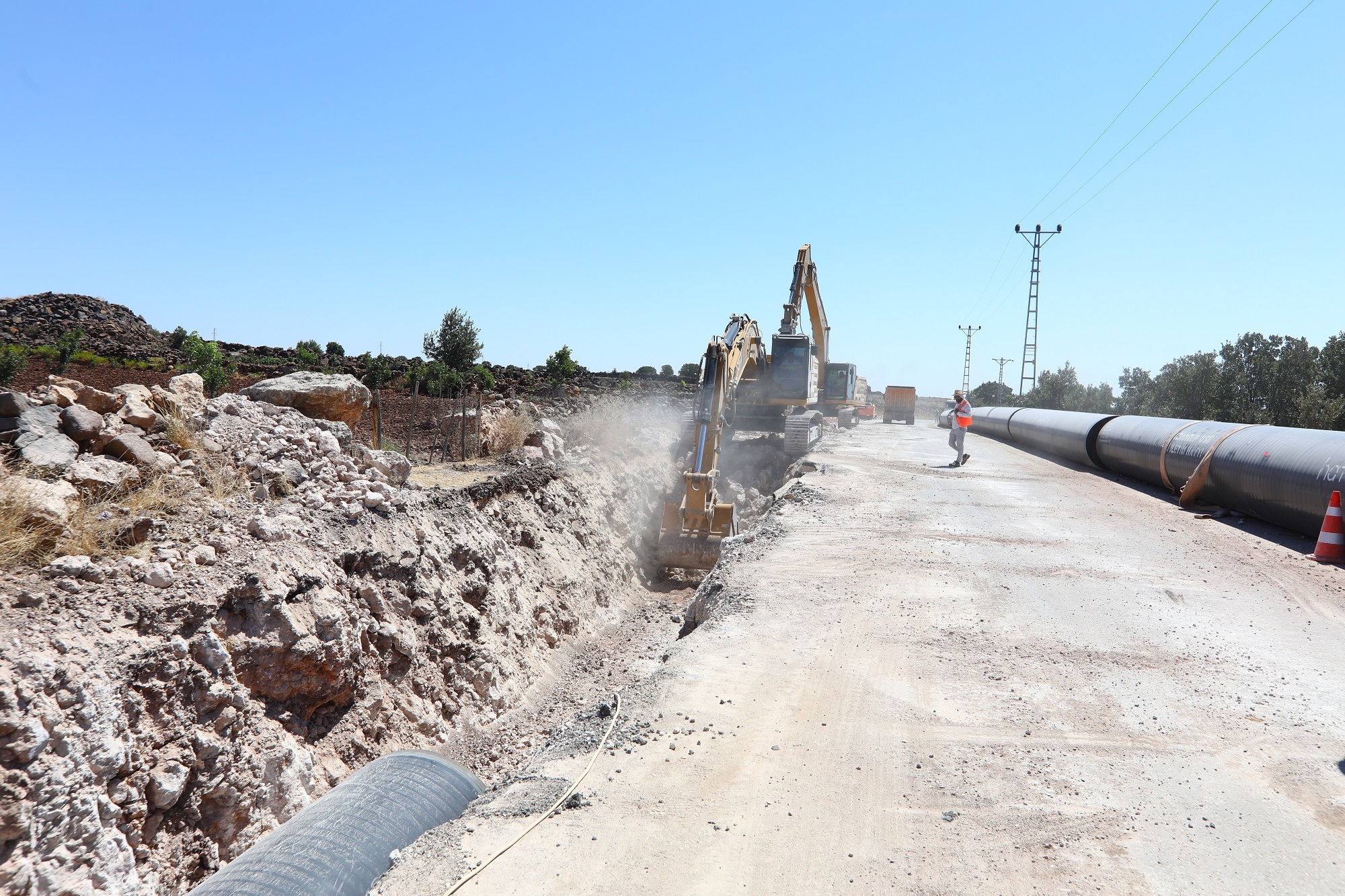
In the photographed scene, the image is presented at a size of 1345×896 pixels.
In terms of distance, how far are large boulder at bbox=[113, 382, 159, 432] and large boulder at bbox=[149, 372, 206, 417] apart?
6.9 inches

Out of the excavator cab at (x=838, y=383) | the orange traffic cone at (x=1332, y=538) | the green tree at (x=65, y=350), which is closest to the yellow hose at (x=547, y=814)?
the orange traffic cone at (x=1332, y=538)

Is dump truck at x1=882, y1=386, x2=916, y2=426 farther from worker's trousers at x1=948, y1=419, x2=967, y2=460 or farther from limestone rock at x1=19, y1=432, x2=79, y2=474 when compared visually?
limestone rock at x1=19, y1=432, x2=79, y2=474

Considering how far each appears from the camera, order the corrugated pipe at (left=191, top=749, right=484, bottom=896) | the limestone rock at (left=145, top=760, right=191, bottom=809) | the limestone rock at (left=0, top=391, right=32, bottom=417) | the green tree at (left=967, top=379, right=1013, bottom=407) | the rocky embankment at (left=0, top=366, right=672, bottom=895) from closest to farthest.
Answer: the corrugated pipe at (left=191, top=749, right=484, bottom=896)
the rocky embankment at (left=0, top=366, right=672, bottom=895)
the limestone rock at (left=145, top=760, right=191, bottom=809)
the limestone rock at (left=0, top=391, right=32, bottom=417)
the green tree at (left=967, top=379, right=1013, bottom=407)

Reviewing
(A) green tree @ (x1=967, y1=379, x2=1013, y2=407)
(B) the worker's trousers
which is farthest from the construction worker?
(A) green tree @ (x1=967, y1=379, x2=1013, y2=407)

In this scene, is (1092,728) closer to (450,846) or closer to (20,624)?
(450,846)

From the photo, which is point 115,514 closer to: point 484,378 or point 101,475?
point 101,475

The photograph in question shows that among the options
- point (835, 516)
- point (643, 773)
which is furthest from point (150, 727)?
point (835, 516)

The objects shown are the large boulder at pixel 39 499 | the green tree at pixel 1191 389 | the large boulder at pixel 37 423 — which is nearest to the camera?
the large boulder at pixel 39 499

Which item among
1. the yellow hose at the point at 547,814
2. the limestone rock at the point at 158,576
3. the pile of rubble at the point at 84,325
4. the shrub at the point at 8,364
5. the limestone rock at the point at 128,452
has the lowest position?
the yellow hose at the point at 547,814

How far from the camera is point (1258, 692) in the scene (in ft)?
16.7

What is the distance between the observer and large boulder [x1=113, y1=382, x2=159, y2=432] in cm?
691

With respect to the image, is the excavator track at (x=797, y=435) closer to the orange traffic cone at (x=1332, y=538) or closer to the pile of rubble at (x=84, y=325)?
the orange traffic cone at (x=1332, y=538)

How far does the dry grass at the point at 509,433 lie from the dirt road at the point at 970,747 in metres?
8.65

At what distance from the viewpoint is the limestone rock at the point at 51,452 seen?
18.7 ft
